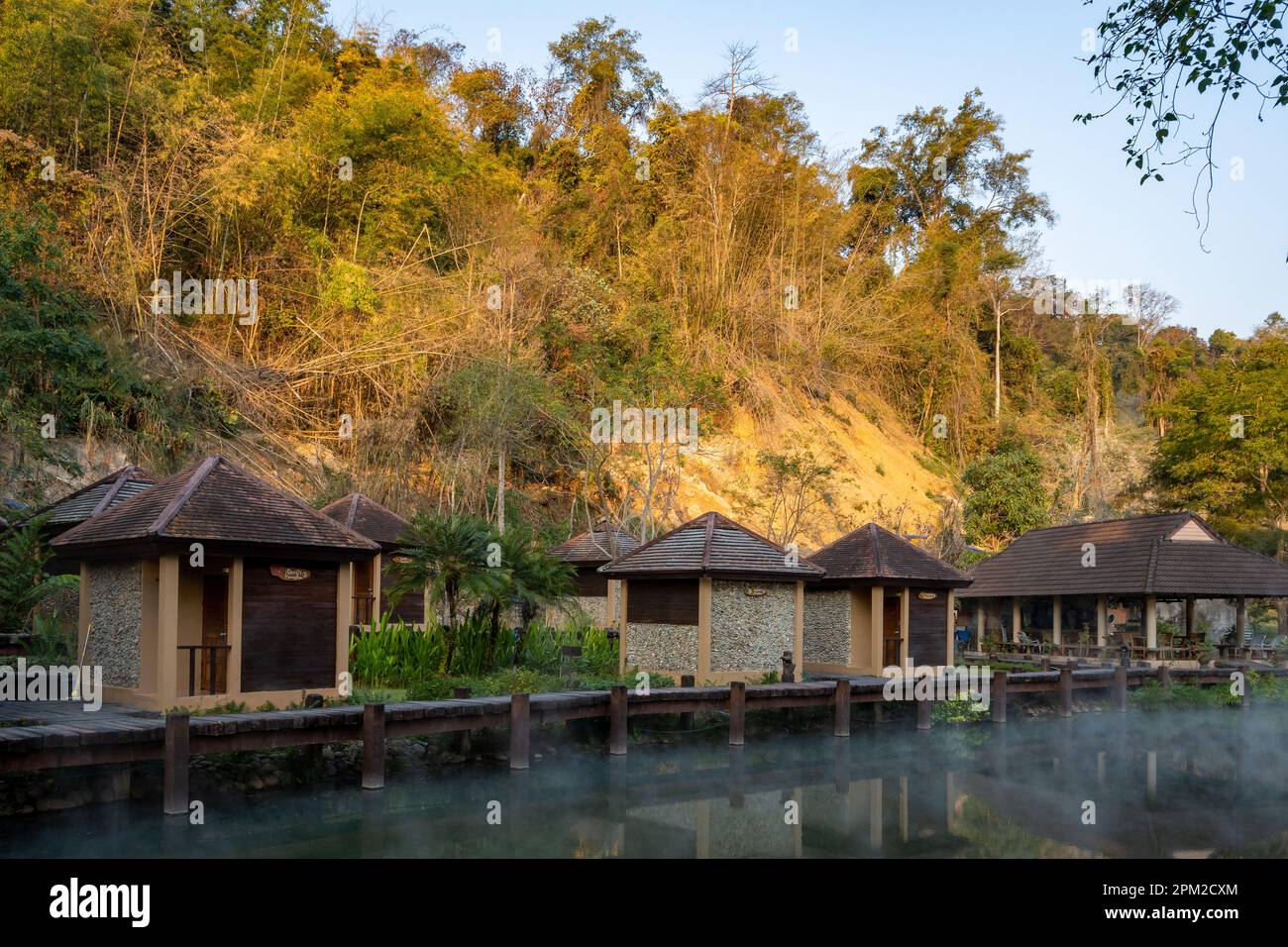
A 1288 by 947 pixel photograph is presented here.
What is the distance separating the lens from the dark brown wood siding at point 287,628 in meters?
13.5

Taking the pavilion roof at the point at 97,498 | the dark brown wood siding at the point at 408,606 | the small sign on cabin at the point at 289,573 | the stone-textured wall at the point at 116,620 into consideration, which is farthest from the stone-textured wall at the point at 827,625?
the stone-textured wall at the point at 116,620

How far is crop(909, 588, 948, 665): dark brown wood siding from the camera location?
21.4 meters

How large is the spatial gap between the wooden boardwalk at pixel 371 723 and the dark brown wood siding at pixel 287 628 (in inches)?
39.4

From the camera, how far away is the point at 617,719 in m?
15.1

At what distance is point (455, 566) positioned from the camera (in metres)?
16.3

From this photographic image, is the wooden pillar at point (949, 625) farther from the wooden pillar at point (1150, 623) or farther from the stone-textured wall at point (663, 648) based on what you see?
the stone-textured wall at point (663, 648)

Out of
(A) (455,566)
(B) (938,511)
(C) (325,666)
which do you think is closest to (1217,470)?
(B) (938,511)

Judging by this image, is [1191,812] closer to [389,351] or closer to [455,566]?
[455,566]

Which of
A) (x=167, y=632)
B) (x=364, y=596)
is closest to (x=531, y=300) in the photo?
(x=364, y=596)

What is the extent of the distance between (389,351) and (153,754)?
1750cm

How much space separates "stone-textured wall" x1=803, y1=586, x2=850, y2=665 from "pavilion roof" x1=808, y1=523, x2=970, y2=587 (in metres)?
0.57

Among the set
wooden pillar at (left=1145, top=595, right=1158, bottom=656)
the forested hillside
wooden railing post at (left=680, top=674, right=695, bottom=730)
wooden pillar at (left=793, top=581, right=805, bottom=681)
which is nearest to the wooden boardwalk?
wooden railing post at (left=680, top=674, right=695, bottom=730)
